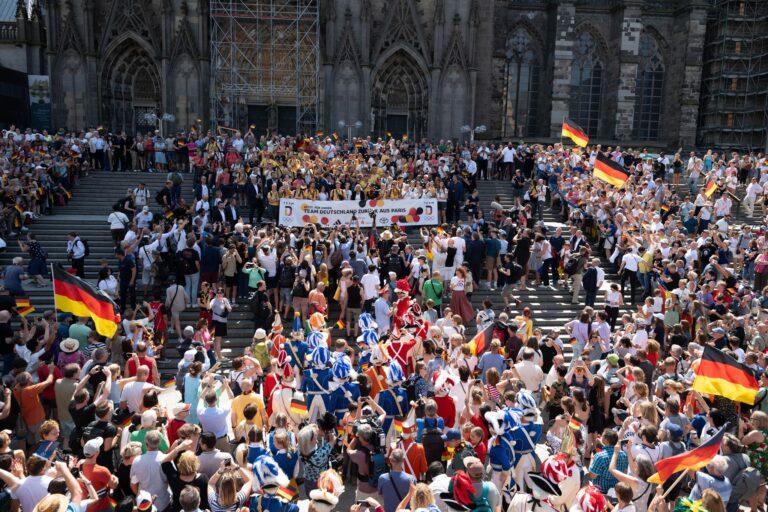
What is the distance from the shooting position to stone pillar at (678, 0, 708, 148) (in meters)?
39.4

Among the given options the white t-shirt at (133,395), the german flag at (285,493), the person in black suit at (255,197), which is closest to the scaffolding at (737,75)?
the person in black suit at (255,197)

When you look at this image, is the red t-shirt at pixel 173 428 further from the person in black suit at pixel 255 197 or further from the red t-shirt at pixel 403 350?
the person in black suit at pixel 255 197

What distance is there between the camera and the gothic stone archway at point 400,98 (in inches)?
1420

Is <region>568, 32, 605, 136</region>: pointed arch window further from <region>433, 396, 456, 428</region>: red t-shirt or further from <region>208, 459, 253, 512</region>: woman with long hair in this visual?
<region>208, 459, 253, 512</region>: woman with long hair

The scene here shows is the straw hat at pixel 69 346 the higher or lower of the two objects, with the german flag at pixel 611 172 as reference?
lower

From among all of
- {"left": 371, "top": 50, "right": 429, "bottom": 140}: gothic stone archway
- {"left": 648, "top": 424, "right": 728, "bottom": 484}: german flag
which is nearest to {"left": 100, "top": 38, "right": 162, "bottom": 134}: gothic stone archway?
{"left": 371, "top": 50, "right": 429, "bottom": 140}: gothic stone archway

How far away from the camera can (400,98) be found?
37.2 m

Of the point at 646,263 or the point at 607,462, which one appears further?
the point at 646,263

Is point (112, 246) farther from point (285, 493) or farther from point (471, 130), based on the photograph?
point (471, 130)

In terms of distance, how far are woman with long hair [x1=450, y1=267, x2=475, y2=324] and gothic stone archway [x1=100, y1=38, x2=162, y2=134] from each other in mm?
24654

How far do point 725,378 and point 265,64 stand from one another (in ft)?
102

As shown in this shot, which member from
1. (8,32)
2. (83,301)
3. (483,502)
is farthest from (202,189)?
(8,32)

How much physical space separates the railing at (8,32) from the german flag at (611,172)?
29385 mm

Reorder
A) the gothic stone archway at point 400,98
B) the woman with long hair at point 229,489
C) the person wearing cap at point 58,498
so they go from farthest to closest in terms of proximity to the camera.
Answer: the gothic stone archway at point 400,98 < the woman with long hair at point 229,489 < the person wearing cap at point 58,498
